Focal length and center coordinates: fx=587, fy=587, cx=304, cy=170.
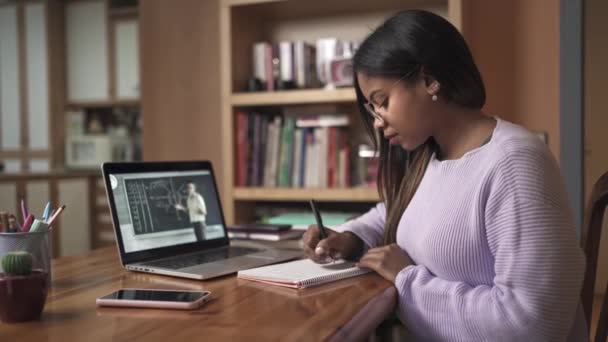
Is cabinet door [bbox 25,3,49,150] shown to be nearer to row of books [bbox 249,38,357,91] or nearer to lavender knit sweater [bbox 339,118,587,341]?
row of books [bbox 249,38,357,91]

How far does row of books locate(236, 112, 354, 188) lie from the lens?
91.0 inches

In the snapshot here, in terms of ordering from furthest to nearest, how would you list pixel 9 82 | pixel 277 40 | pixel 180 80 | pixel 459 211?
1. pixel 9 82
2. pixel 180 80
3. pixel 277 40
4. pixel 459 211

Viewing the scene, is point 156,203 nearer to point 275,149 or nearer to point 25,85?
Result: point 275,149

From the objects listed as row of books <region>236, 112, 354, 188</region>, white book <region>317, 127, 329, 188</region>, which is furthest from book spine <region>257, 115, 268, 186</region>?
white book <region>317, 127, 329, 188</region>

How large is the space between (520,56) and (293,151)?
3.05ft

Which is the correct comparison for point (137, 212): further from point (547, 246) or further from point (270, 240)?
point (547, 246)

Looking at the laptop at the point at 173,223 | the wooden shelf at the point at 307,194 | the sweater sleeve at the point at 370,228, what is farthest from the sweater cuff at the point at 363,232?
the wooden shelf at the point at 307,194

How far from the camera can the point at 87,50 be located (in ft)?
17.7

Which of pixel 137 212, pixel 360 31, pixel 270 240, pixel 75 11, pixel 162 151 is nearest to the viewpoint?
pixel 137 212

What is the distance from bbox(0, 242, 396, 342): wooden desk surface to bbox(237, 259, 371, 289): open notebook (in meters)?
0.02

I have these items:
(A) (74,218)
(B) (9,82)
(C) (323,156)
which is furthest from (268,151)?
(B) (9,82)

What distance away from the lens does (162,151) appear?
2.81m

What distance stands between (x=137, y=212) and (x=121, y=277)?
0.61ft

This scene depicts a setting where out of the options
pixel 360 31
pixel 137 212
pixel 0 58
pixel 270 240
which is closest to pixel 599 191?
pixel 270 240
